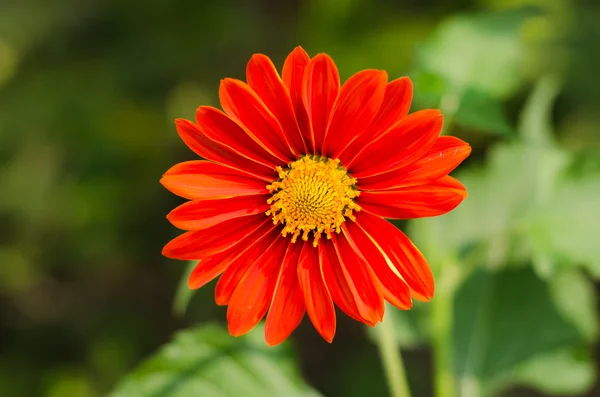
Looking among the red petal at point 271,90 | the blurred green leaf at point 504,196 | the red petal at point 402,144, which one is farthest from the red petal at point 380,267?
the blurred green leaf at point 504,196

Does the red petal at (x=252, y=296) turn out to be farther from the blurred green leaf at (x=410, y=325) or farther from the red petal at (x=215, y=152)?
the blurred green leaf at (x=410, y=325)

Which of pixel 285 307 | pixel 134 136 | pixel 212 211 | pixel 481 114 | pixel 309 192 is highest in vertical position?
pixel 134 136

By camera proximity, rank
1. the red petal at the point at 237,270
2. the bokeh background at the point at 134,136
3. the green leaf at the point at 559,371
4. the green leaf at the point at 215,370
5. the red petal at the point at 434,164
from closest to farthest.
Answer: the red petal at the point at 434,164, the red petal at the point at 237,270, the green leaf at the point at 215,370, the green leaf at the point at 559,371, the bokeh background at the point at 134,136

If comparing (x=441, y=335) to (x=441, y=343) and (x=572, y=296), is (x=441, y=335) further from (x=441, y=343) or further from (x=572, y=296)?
(x=572, y=296)

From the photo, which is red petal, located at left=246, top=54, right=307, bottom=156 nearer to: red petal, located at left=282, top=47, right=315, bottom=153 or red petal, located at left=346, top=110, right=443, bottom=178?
red petal, located at left=282, top=47, right=315, bottom=153

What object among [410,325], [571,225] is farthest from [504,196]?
[410,325]

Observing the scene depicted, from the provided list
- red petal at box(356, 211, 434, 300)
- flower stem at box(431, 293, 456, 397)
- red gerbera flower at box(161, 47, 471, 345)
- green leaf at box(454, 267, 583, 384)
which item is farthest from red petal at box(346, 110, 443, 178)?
green leaf at box(454, 267, 583, 384)
